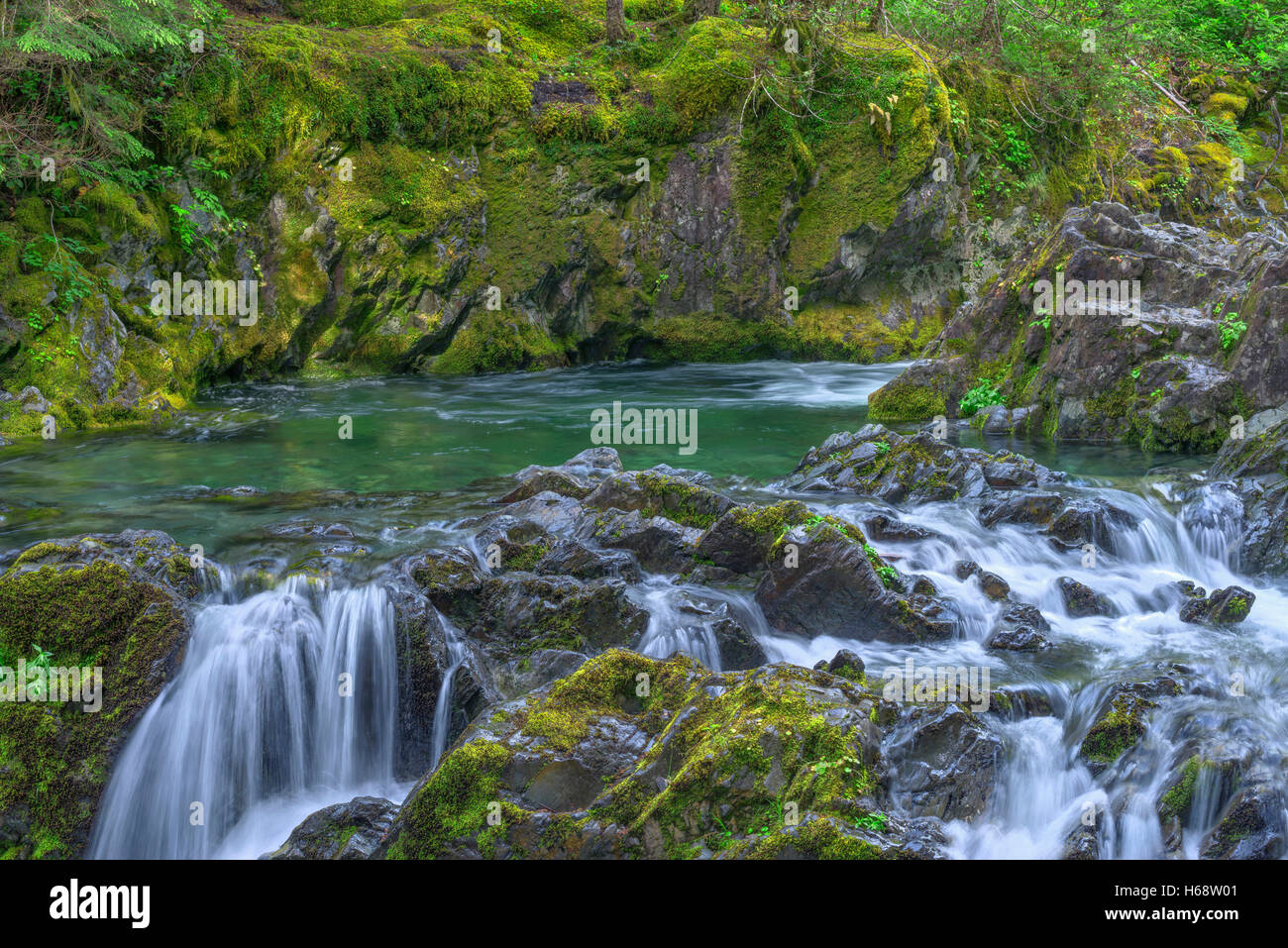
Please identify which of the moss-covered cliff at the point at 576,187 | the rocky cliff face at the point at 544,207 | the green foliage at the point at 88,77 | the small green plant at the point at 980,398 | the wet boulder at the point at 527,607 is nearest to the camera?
the wet boulder at the point at 527,607

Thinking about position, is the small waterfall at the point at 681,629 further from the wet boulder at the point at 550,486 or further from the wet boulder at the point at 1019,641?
the wet boulder at the point at 550,486

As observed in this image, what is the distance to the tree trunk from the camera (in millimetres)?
18266

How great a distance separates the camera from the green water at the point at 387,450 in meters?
7.99

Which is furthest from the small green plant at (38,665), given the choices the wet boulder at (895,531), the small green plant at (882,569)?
the wet boulder at (895,531)

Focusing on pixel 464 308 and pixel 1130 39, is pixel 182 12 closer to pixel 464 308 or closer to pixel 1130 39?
pixel 464 308

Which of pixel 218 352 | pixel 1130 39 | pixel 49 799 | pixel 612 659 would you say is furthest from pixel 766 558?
pixel 1130 39

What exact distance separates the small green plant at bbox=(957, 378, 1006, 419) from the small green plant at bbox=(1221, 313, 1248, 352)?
246 centimetres

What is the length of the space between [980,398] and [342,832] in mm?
9822

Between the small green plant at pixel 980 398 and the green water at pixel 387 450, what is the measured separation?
923 millimetres

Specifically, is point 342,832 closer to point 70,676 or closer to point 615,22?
point 70,676

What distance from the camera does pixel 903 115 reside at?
667 inches

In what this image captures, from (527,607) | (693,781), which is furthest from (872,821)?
(527,607)

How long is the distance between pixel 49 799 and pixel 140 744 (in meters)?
0.48

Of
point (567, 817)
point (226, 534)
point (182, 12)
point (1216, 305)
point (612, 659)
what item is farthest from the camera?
point (182, 12)
